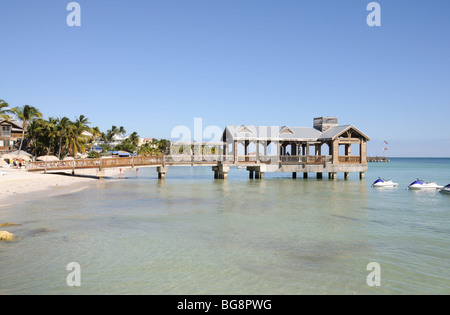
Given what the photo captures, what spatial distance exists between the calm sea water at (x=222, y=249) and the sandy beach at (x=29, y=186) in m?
4.15

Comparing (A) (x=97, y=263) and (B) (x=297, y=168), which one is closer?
(A) (x=97, y=263)

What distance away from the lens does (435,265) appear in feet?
34.8

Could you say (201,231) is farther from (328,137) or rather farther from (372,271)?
(328,137)

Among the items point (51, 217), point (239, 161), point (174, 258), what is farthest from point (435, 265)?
point (239, 161)

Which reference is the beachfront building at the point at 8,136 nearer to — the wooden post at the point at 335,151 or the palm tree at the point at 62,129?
the palm tree at the point at 62,129

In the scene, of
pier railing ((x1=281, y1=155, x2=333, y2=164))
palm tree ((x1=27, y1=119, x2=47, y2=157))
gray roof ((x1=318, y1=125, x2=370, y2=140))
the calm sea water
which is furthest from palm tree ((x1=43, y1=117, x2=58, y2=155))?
gray roof ((x1=318, y1=125, x2=370, y2=140))

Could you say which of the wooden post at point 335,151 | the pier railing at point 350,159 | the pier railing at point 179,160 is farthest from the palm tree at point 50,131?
the pier railing at point 350,159

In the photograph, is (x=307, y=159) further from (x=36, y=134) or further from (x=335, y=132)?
(x=36, y=134)

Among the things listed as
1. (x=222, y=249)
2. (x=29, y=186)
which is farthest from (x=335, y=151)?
(x=222, y=249)

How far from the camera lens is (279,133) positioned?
142 feet

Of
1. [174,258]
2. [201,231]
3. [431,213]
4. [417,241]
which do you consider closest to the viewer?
[174,258]

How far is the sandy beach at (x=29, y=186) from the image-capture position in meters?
25.1

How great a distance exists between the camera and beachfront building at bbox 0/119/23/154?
195 ft

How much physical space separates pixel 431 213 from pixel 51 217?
20.8m
